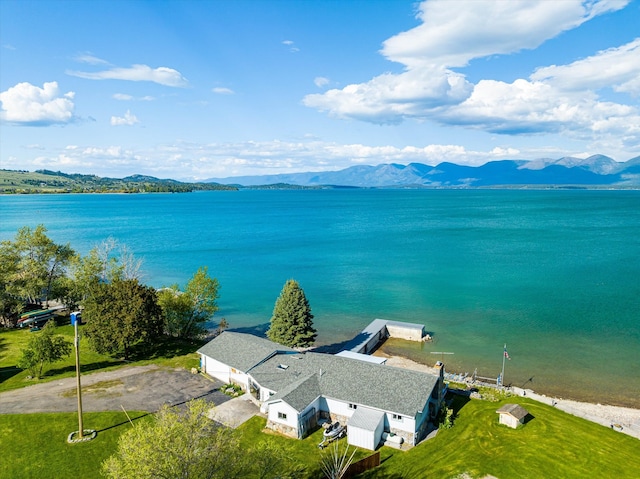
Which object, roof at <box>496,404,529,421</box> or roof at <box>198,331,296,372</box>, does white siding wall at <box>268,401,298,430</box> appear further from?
roof at <box>496,404,529,421</box>

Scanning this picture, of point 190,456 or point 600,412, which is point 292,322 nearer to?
point 190,456

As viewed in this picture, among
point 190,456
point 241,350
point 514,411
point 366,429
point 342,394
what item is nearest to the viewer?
point 190,456

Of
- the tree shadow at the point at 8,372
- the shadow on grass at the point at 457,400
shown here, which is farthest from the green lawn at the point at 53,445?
the shadow on grass at the point at 457,400

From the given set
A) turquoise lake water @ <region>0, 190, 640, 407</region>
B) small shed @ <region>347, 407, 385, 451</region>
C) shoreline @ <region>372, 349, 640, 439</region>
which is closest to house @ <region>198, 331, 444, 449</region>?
small shed @ <region>347, 407, 385, 451</region>

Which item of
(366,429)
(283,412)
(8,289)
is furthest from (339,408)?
(8,289)

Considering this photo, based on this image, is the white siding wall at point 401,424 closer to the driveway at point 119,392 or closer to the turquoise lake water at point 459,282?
the driveway at point 119,392

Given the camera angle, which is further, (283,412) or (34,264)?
(34,264)
